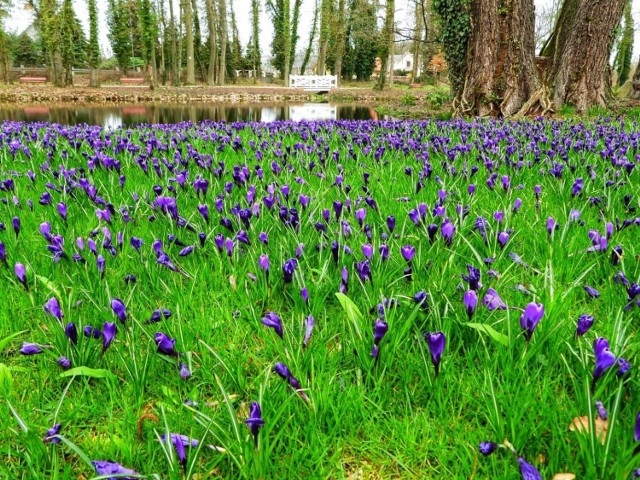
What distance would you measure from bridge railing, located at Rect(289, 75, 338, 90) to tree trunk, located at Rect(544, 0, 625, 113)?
35.8 meters

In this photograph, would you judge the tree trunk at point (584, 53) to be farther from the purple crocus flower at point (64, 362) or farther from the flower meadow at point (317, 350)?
the purple crocus flower at point (64, 362)

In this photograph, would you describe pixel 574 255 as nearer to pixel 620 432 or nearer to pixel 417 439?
pixel 620 432

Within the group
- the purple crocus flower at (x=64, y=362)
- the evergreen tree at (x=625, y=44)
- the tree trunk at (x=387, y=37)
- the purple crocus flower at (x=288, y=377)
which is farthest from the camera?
the evergreen tree at (x=625, y=44)

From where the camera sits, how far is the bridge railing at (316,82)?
45750 mm

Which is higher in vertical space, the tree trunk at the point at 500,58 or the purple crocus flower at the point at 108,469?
the tree trunk at the point at 500,58

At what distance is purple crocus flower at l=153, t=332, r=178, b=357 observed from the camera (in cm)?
141

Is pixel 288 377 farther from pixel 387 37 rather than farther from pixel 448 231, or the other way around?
pixel 387 37

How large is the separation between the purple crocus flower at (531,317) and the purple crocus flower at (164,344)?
1.14 meters

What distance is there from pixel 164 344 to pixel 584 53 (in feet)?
41.4

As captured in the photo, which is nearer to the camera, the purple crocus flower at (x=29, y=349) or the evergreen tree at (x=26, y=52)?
the purple crocus flower at (x=29, y=349)

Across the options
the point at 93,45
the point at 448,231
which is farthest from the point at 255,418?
the point at 93,45

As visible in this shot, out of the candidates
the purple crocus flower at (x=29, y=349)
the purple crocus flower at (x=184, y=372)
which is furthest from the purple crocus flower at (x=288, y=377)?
the purple crocus flower at (x=29, y=349)

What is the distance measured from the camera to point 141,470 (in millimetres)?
1195

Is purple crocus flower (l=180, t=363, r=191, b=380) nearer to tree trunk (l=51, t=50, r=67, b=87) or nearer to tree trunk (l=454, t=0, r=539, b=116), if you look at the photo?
tree trunk (l=454, t=0, r=539, b=116)
